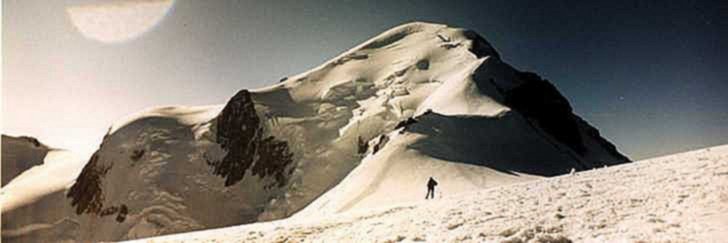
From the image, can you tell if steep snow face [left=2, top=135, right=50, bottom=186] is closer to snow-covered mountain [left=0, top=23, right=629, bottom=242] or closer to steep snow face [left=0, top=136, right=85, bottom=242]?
steep snow face [left=0, top=136, right=85, bottom=242]

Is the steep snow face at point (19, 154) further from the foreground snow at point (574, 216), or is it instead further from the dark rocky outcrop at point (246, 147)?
the foreground snow at point (574, 216)

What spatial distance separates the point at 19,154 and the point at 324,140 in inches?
4816

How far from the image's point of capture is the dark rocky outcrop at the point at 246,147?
88.9 meters

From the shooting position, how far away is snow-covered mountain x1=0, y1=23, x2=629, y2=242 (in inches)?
2474

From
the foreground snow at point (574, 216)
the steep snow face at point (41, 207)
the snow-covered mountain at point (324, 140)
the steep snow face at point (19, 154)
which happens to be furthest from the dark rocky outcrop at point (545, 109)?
the steep snow face at point (19, 154)

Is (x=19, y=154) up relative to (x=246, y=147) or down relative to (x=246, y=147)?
down

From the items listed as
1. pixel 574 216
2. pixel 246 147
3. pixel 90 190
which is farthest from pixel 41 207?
pixel 574 216

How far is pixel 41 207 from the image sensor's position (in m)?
96.1

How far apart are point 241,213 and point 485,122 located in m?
44.2

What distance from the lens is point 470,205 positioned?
1883 centimetres

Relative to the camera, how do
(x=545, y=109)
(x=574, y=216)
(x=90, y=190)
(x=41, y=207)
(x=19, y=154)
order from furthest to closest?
(x=19, y=154) → (x=41, y=207) → (x=545, y=109) → (x=90, y=190) → (x=574, y=216)

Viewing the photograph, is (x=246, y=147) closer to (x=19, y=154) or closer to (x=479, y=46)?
(x=479, y=46)

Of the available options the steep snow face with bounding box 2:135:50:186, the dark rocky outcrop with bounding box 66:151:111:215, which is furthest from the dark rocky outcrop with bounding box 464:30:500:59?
the steep snow face with bounding box 2:135:50:186

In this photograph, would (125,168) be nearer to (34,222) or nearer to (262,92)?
(34,222)
